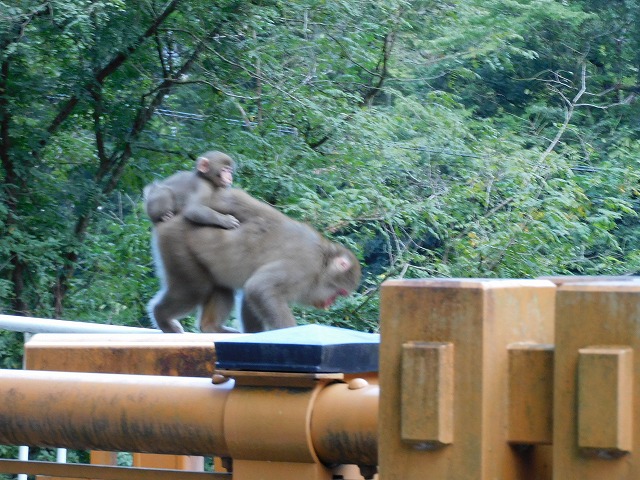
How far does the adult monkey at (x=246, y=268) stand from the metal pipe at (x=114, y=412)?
3.68m

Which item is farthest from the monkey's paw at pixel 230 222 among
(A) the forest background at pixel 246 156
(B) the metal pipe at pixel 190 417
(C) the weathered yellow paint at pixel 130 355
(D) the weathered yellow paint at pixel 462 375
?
(D) the weathered yellow paint at pixel 462 375

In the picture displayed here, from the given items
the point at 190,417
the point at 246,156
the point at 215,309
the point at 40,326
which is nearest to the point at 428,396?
the point at 190,417

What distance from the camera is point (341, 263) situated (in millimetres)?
5395

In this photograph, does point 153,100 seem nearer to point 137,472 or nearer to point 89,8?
point 89,8

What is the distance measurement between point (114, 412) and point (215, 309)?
13.5 ft

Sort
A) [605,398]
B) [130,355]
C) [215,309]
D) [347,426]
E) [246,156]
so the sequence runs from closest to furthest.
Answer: [605,398] → [347,426] → [130,355] → [215,309] → [246,156]

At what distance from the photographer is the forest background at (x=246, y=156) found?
25.1 feet

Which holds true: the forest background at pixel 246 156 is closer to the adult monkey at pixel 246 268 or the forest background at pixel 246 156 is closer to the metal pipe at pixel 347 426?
the adult monkey at pixel 246 268

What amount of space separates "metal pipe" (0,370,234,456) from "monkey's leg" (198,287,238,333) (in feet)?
13.0

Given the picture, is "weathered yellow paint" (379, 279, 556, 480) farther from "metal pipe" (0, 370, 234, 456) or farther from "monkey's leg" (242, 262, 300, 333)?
"monkey's leg" (242, 262, 300, 333)

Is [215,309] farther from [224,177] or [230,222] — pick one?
[224,177]

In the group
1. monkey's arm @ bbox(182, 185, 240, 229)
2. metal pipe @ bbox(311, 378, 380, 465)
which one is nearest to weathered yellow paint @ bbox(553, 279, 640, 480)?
metal pipe @ bbox(311, 378, 380, 465)

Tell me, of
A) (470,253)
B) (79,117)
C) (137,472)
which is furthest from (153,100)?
(137,472)

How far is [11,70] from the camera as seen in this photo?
25.5 feet
